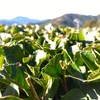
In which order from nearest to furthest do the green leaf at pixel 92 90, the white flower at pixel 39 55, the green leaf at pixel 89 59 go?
the green leaf at pixel 92 90 < the green leaf at pixel 89 59 < the white flower at pixel 39 55

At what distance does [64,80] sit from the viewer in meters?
0.84

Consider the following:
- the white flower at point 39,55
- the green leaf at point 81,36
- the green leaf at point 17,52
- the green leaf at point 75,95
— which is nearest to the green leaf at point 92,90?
the green leaf at point 75,95

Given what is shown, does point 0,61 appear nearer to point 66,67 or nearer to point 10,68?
point 10,68

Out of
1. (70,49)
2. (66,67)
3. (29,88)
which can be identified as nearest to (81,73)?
(66,67)

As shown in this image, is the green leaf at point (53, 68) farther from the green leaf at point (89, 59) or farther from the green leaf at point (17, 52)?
the green leaf at point (17, 52)

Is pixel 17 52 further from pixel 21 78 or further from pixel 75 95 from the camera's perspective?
pixel 75 95

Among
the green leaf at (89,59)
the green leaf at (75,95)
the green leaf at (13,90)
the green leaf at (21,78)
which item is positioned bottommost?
the green leaf at (75,95)

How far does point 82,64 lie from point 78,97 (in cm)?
19

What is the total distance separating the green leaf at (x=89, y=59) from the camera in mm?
826

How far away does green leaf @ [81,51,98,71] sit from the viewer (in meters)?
0.83

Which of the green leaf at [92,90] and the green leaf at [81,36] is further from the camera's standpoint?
the green leaf at [81,36]

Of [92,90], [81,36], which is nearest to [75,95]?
[92,90]

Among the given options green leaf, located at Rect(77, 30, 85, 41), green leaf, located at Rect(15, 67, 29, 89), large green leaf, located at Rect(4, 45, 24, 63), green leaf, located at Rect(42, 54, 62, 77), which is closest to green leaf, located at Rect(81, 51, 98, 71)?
green leaf, located at Rect(42, 54, 62, 77)

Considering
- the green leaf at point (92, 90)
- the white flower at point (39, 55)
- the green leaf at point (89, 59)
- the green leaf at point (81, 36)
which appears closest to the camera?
the green leaf at point (92, 90)
